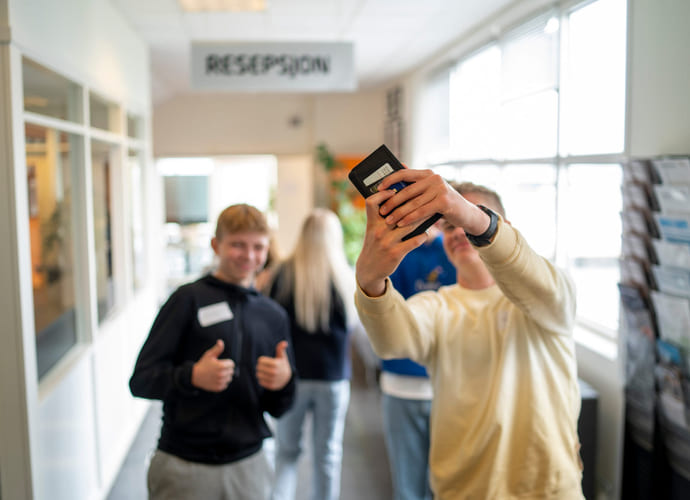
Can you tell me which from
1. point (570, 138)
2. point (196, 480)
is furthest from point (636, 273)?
point (196, 480)

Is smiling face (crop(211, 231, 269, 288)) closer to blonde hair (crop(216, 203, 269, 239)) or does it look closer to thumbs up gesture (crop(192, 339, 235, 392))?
blonde hair (crop(216, 203, 269, 239))

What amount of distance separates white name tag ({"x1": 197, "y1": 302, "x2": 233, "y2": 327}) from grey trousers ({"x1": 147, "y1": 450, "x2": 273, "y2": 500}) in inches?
17.0

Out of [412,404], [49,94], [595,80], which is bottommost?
[412,404]

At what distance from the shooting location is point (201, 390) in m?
1.91

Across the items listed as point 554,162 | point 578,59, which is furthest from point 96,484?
point 578,59

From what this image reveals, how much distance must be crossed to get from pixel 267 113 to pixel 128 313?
5.51 m

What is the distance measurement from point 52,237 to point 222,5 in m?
2.14

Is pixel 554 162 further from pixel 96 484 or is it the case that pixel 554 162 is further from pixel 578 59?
pixel 96 484

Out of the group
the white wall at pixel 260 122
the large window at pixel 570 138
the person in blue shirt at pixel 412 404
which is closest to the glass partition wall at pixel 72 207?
the person in blue shirt at pixel 412 404

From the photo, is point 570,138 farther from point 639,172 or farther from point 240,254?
point 240,254

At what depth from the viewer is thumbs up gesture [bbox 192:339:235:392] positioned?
1.81 metres

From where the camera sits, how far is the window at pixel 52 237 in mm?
2758

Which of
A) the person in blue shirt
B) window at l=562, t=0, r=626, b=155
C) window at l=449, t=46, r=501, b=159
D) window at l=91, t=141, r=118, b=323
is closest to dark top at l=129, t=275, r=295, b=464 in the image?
the person in blue shirt

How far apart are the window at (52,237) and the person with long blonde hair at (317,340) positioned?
1052mm
